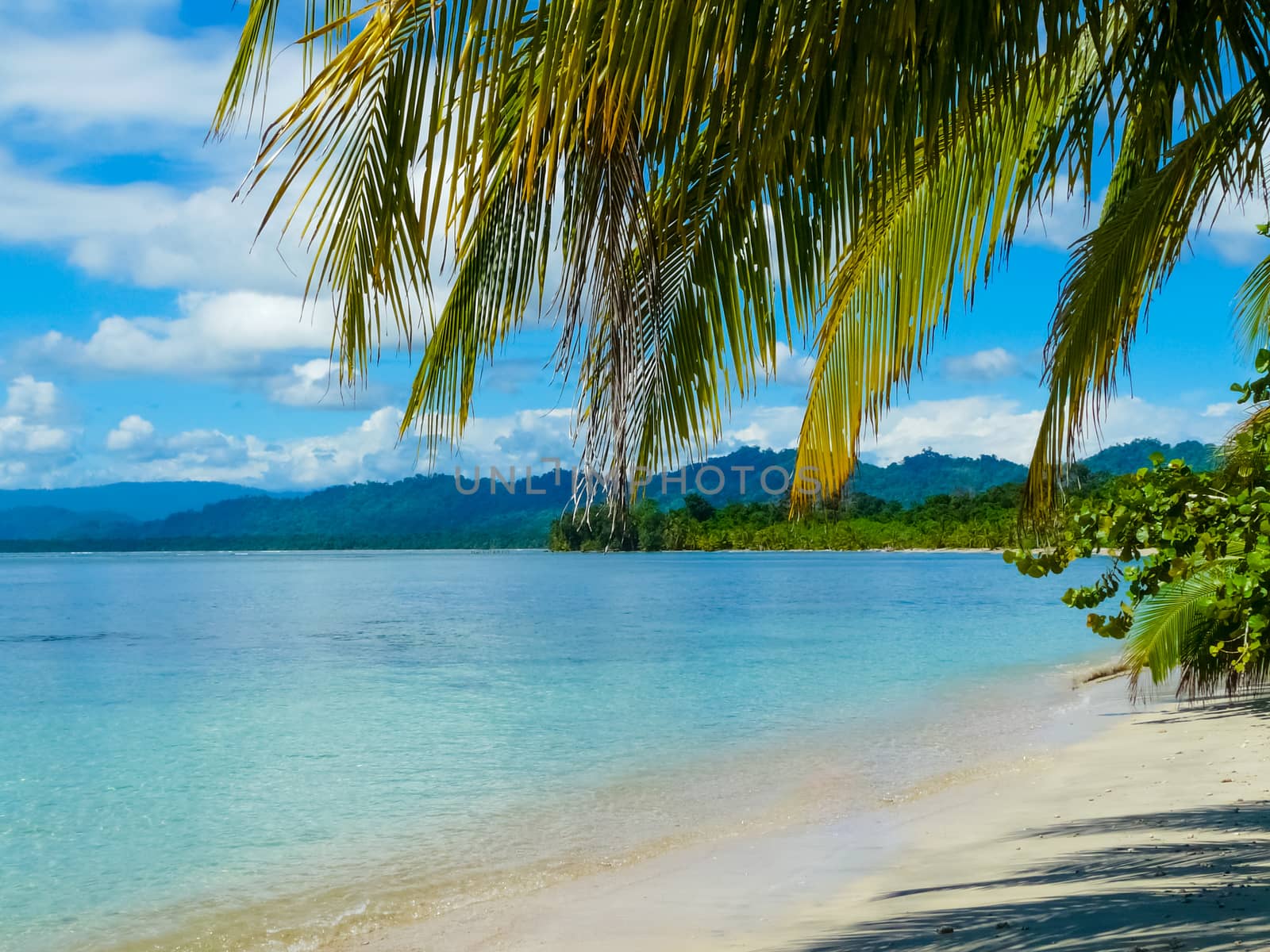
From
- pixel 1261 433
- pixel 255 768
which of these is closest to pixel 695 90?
pixel 1261 433

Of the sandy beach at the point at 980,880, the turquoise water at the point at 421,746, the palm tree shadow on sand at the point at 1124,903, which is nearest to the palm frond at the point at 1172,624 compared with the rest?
the sandy beach at the point at 980,880

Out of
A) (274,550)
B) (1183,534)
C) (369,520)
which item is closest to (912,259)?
(1183,534)

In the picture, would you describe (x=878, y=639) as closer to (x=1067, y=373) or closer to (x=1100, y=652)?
(x=1100, y=652)

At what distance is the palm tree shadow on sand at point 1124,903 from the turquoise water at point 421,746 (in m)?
3.07

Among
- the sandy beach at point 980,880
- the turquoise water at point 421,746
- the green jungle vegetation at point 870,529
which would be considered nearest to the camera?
the sandy beach at point 980,880

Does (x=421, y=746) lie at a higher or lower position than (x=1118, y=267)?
lower

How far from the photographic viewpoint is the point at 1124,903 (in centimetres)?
461

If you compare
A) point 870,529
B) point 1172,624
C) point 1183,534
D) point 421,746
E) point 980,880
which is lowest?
point 421,746

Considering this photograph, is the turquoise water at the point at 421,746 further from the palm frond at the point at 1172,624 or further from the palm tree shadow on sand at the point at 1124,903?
the palm tree shadow on sand at the point at 1124,903

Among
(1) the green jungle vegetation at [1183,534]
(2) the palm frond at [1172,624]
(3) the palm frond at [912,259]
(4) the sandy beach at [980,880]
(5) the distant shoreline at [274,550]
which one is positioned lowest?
(5) the distant shoreline at [274,550]

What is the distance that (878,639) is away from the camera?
88.3 ft

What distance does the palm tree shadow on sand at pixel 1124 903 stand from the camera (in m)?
4.03

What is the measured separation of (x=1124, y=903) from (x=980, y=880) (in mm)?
1113

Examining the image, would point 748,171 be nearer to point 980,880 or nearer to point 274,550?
point 980,880
